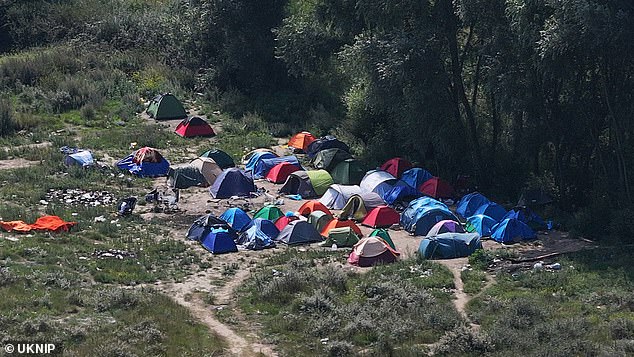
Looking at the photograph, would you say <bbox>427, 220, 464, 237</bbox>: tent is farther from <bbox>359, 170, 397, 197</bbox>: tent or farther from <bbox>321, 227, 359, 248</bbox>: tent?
<bbox>359, 170, 397, 197</bbox>: tent

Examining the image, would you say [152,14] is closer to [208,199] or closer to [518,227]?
[208,199]

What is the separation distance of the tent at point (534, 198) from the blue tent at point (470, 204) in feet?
3.96

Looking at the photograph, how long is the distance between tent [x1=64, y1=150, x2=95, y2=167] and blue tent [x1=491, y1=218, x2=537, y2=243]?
15.0 meters

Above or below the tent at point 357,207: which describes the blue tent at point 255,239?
below

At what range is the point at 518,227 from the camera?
2672 cm

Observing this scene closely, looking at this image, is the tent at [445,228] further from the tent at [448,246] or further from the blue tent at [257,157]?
the blue tent at [257,157]

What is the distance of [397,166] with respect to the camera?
33719 millimetres

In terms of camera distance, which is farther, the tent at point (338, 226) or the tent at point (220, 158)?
the tent at point (220, 158)

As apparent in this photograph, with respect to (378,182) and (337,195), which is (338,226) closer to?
(337,195)

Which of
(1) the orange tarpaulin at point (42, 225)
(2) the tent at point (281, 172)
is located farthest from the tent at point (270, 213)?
(1) the orange tarpaulin at point (42, 225)

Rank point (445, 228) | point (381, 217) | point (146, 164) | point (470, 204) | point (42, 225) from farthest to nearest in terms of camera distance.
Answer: point (146, 164)
point (470, 204)
point (381, 217)
point (445, 228)
point (42, 225)

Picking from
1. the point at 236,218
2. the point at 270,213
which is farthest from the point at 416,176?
the point at 236,218

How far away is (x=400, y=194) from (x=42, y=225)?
39.2ft

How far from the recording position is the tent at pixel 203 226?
2588 cm
